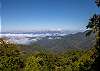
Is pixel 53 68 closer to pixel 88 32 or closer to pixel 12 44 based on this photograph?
pixel 12 44

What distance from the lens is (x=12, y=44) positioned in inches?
1727

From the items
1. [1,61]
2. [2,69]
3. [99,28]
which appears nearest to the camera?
[99,28]

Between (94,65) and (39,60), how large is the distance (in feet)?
99.4

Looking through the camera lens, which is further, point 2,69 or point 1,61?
point 1,61

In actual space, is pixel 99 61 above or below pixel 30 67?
above

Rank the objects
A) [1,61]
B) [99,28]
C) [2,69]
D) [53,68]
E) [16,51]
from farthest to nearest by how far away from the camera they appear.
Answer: [16,51] < [53,68] < [1,61] < [2,69] < [99,28]

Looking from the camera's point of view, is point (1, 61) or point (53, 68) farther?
point (53, 68)

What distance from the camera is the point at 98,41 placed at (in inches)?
460

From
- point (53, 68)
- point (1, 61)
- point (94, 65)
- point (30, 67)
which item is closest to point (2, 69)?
point (1, 61)

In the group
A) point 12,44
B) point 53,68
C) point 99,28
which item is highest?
point 99,28

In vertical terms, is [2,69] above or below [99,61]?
below

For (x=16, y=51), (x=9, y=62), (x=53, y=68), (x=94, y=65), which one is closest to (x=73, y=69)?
(x=53, y=68)

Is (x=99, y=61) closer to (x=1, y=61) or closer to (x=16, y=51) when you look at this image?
(x=1, y=61)

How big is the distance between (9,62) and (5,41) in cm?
364
